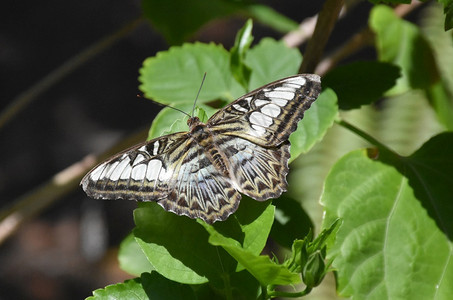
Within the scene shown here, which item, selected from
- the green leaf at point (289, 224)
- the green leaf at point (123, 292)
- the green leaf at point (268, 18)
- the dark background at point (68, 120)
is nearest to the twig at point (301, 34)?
the green leaf at point (268, 18)

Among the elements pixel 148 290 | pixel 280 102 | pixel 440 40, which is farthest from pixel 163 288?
pixel 440 40

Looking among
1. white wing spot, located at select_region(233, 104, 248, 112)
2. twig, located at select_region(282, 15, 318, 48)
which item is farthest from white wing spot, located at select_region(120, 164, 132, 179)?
twig, located at select_region(282, 15, 318, 48)

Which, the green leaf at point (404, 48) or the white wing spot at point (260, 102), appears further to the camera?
the green leaf at point (404, 48)

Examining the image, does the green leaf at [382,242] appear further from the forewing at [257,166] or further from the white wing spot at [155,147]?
the white wing spot at [155,147]

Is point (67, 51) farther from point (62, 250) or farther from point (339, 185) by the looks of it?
point (339, 185)

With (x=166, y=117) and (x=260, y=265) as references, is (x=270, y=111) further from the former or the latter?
(x=260, y=265)

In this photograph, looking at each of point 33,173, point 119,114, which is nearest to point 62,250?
point 33,173
